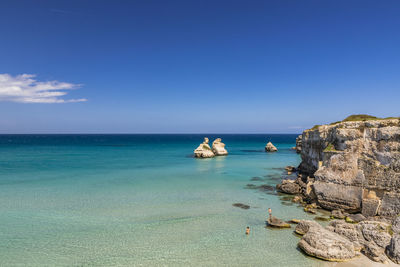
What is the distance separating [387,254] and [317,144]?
62.0 feet

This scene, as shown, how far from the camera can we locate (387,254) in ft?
43.0

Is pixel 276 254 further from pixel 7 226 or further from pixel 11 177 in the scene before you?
pixel 11 177

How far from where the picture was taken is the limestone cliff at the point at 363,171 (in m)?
18.8

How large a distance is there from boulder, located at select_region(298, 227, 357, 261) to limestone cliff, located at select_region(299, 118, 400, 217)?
24.3 ft

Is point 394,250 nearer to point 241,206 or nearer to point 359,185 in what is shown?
point 359,185

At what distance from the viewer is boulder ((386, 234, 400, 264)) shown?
41.0 feet

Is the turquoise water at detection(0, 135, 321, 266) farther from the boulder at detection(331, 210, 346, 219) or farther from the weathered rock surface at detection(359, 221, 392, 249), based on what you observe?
the weathered rock surface at detection(359, 221, 392, 249)

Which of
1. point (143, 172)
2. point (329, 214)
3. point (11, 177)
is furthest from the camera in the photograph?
point (143, 172)

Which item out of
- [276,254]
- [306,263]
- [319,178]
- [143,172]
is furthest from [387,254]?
[143,172]

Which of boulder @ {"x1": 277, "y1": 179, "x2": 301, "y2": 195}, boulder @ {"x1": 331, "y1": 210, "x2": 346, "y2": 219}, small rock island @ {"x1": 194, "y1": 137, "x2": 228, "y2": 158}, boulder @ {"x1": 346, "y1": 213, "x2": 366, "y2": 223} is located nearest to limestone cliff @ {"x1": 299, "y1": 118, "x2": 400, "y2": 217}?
boulder @ {"x1": 346, "y1": 213, "x2": 366, "y2": 223}

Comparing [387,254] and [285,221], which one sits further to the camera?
[285,221]

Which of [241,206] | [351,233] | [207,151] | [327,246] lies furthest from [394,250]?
[207,151]

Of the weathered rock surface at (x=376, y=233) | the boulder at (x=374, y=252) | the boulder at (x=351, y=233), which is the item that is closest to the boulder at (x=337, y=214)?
the weathered rock surface at (x=376, y=233)

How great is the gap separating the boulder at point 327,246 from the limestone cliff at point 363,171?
7414mm
